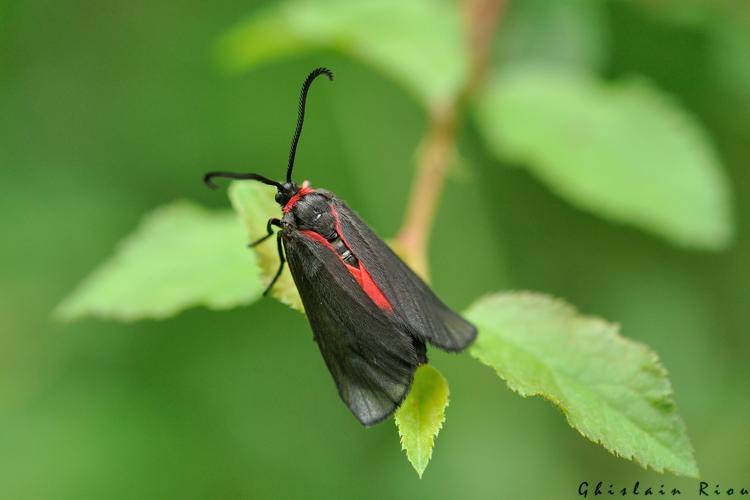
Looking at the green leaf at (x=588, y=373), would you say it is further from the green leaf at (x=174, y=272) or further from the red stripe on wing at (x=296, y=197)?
the green leaf at (x=174, y=272)

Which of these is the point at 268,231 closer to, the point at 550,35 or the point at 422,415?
the point at 422,415

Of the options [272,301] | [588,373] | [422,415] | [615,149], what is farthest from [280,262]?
[272,301]

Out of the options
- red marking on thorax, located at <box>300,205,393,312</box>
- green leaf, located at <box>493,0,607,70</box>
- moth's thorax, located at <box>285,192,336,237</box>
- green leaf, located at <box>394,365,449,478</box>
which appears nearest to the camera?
green leaf, located at <box>394,365,449,478</box>

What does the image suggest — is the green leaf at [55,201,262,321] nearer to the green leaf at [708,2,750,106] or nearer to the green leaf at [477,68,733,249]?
the green leaf at [477,68,733,249]

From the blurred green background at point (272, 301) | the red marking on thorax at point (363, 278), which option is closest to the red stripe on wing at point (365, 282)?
the red marking on thorax at point (363, 278)

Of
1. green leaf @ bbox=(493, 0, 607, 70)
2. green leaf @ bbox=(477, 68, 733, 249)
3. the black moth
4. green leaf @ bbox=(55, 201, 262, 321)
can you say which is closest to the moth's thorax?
the black moth

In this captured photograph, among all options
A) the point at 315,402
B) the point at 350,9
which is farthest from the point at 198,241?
the point at 315,402

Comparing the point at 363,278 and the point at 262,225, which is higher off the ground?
the point at 262,225
